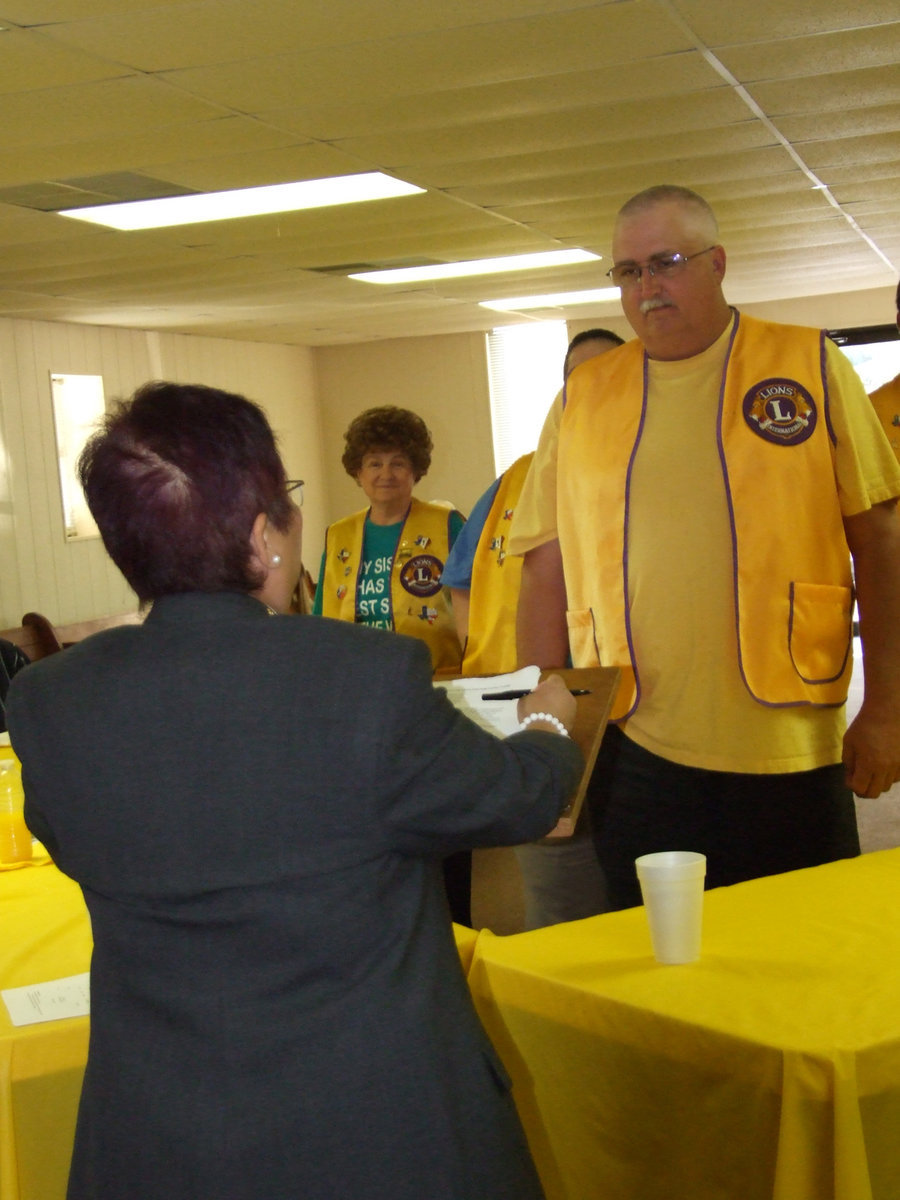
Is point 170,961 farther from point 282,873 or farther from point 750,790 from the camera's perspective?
point 750,790

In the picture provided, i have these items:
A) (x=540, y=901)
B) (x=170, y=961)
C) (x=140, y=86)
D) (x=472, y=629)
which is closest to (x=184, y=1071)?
(x=170, y=961)

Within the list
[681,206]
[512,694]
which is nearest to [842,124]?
[681,206]

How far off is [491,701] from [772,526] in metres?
0.65

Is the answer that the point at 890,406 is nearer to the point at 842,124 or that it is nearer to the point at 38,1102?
the point at 842,124

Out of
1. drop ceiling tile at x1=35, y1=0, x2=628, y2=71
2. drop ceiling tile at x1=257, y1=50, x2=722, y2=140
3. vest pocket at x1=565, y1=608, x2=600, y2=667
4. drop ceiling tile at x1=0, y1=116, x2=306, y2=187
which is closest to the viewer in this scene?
vest pocket at x1=565, y1=608, x2=600, y2=667

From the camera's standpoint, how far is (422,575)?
13.8ft

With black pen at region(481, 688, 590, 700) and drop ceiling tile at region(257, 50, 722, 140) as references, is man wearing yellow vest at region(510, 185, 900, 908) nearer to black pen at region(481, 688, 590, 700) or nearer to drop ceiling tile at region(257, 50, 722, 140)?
black pen at region(481, 688, 590, 700)

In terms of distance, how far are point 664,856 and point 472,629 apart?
210cm

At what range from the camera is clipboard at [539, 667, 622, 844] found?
4.50 ft

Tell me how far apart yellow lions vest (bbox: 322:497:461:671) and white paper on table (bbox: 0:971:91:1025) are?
2438mm

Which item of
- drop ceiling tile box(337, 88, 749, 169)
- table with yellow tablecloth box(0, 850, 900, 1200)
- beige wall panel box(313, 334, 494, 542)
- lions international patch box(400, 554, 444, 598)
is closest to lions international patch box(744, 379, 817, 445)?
table with yellow tablecloth box(0, 850, 900, 1200)

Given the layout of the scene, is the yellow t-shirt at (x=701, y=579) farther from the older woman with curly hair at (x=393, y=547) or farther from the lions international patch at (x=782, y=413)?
the older woman with curly hair at (x=393, y=547)

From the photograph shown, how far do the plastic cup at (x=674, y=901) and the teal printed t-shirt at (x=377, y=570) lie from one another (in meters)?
2.72

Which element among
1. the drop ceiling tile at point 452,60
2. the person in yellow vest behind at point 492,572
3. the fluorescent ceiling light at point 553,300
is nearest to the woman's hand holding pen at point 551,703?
the person in yellow vest behind at point 492,572
